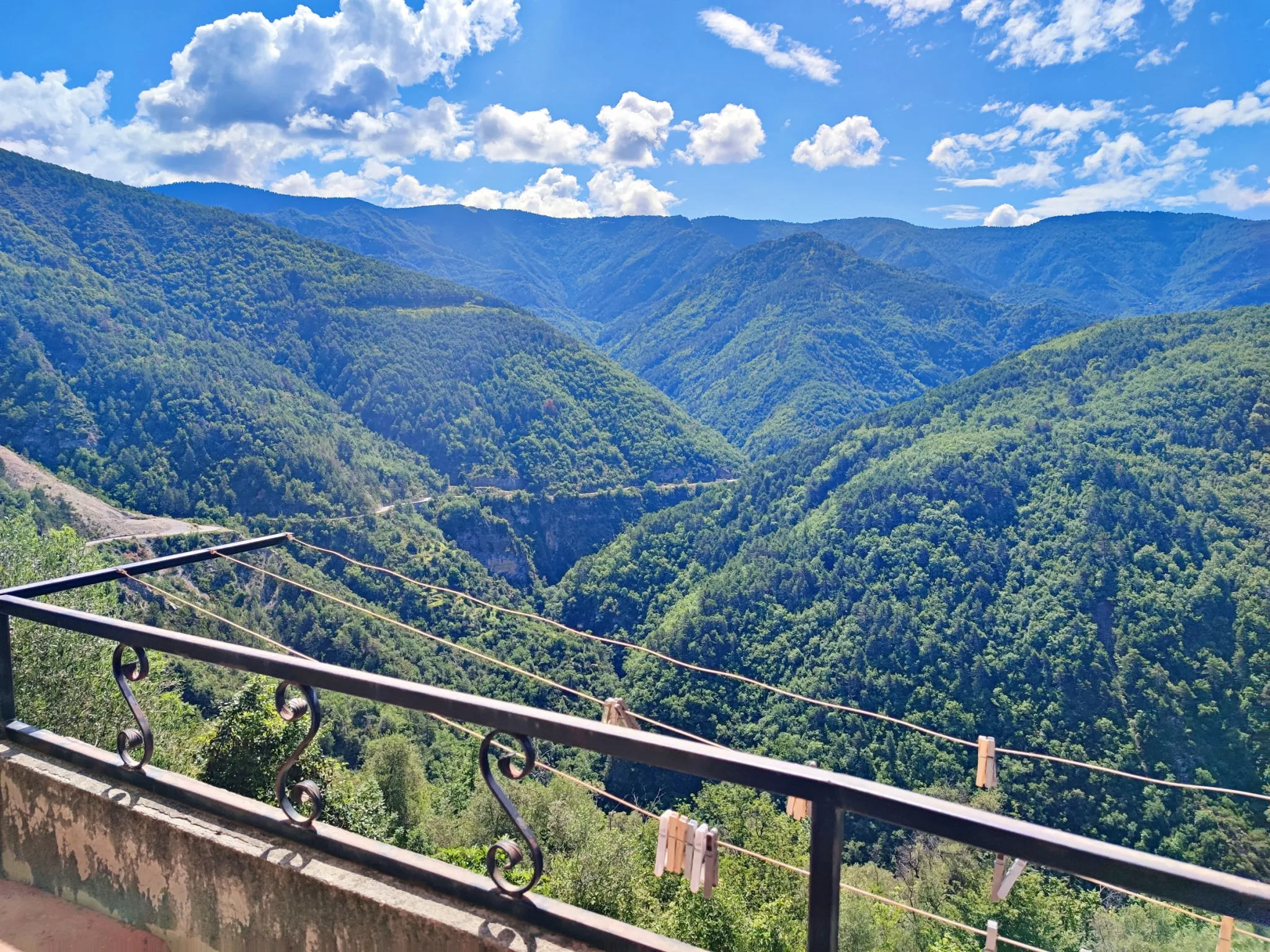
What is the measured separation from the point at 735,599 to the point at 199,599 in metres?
42.5

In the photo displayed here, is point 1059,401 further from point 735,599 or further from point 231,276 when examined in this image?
point 231,276

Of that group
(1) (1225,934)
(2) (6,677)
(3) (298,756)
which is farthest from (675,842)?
(2) (6,677)

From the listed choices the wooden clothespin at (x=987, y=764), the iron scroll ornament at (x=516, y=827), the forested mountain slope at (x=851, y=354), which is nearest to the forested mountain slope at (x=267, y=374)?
the forested mountain slope at (x=851, y=354)

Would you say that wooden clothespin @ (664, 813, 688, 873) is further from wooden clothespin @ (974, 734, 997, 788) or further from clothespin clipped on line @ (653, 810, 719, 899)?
wooden clothespin @ (974, 734, 997, 788)

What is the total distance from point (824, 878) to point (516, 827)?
72 cm

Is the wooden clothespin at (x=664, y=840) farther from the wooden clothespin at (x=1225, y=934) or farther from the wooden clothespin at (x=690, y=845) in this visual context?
the wooden clothespin at (x=1225, y=934)

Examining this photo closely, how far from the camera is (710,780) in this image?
155 centimetres

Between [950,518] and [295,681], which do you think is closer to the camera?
[295,681]

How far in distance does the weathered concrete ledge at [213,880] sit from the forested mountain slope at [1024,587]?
142 ft

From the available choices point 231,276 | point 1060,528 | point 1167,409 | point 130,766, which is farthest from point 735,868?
point 231,276

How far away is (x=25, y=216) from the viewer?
351 feet

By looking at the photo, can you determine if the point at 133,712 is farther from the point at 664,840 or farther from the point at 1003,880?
the point at 1003,880

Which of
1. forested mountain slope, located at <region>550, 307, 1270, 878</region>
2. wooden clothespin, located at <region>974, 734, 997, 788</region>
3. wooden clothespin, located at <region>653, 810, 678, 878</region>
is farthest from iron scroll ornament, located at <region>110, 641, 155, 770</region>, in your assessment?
forested mountain slope, located at <region>550, 307, 1270, 878</region>

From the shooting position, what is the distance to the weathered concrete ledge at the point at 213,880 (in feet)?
6.61
